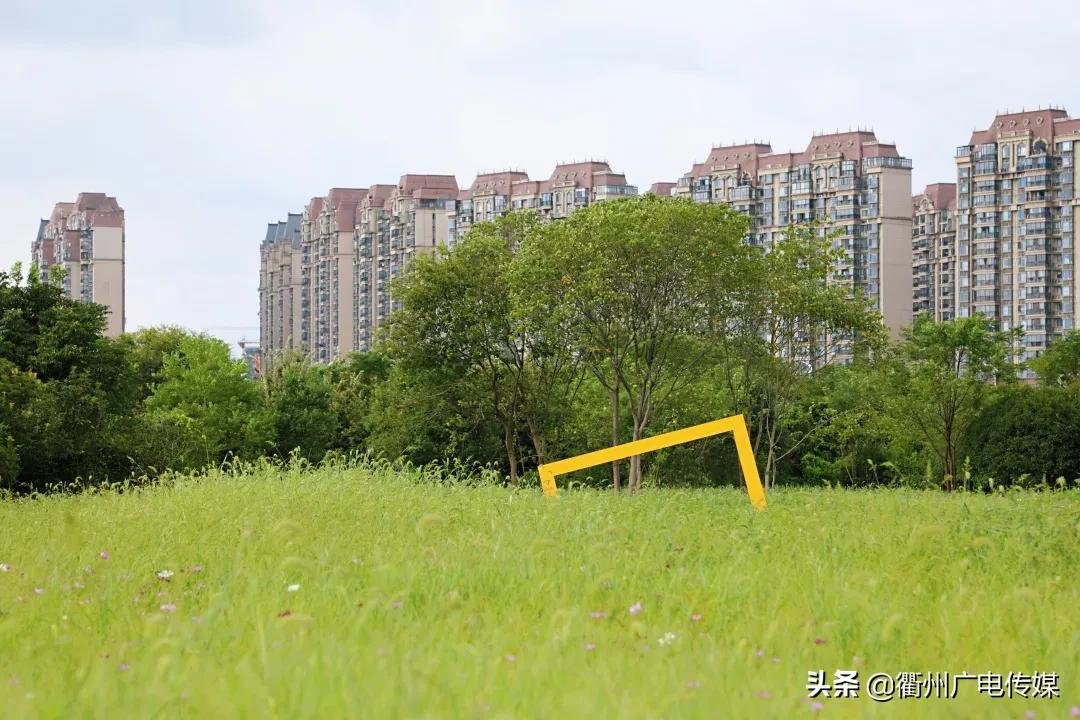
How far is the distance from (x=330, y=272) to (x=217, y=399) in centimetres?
7145

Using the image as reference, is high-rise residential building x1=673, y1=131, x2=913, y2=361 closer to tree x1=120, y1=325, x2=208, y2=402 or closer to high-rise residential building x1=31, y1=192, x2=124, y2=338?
tree x1=120, y1=325, x2=208, y2=402

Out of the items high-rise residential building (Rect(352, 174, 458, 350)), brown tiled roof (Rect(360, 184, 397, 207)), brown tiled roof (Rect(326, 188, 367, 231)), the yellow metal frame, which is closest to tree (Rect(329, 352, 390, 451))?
the yellow metal frame

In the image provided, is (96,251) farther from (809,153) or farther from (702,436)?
(702,436)

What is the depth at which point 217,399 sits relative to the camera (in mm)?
55281

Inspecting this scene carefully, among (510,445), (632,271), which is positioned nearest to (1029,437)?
(632,271)

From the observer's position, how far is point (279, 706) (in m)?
4.36

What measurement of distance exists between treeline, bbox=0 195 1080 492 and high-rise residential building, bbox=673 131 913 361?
118 feet

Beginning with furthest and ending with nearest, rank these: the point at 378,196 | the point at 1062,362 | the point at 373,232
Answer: the point at 378,196 → the point at 373,232 → the point at 1062,362

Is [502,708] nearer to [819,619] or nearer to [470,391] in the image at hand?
[819,619]

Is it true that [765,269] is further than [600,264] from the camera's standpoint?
Yes

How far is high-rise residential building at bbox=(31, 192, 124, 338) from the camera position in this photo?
13062cm

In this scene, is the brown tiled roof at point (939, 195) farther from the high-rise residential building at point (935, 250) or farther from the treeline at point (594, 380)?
the treeline at point (594, 380)

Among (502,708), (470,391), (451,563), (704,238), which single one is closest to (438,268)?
(470,391)

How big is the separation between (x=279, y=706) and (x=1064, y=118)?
327ft
